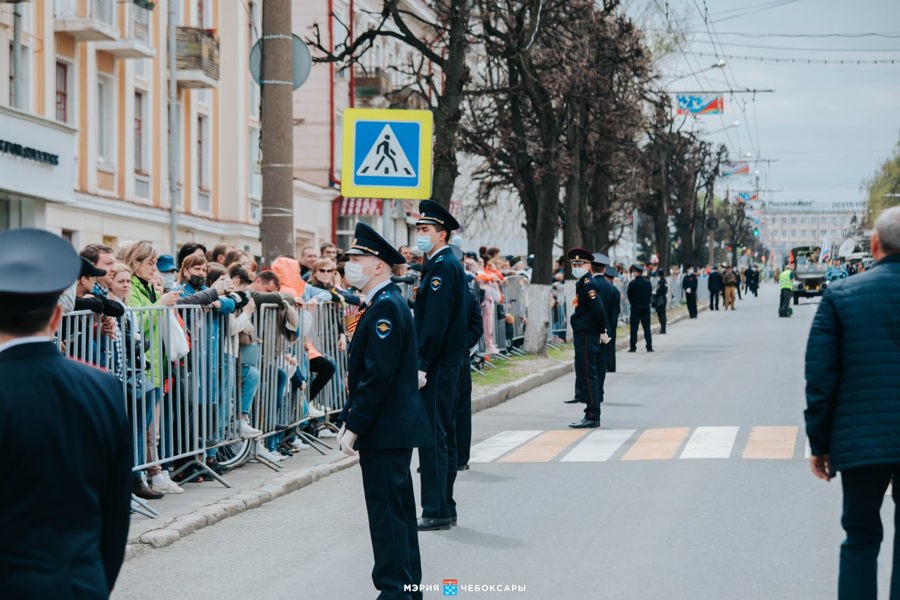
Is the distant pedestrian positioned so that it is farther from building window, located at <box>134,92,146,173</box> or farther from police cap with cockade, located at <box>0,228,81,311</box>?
police cap with cockade, located at <box>0,228,81,311</box>

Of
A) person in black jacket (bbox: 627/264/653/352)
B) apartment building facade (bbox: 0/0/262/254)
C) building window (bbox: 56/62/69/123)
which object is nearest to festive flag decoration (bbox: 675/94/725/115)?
apartment building facade (bbox: 0/0/262/254)

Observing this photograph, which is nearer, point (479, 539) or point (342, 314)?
point (479, 539)

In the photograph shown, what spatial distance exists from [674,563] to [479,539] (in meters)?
1.43

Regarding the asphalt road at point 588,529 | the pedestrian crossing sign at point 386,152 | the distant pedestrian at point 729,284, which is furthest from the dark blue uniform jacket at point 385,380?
the distant pedestrian at point 729,284

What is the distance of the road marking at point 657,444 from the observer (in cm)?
1284

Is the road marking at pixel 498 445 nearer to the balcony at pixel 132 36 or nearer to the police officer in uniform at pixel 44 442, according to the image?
the police officer in uniform at pixel 44 442

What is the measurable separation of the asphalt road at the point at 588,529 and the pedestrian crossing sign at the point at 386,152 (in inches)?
107

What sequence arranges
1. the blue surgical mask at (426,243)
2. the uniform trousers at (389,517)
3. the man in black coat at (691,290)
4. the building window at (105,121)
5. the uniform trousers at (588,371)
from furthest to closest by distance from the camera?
the man in black coat at (691,290) < the building window at (105,121) < the uniform trousers at (588,371) < the blue surgical mask at (426,243) < the uniform trousers at (389,517)

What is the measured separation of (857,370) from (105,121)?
1198 inches

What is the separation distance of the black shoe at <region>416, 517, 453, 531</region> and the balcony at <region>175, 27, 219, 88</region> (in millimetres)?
29600

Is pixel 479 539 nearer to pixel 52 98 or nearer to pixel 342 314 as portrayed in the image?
pixel 342 314

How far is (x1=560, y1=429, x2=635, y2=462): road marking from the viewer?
12.9 m

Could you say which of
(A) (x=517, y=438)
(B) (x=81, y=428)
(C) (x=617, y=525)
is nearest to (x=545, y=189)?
(A) (x=517, y=438)

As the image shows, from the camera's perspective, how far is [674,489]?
10.7m
